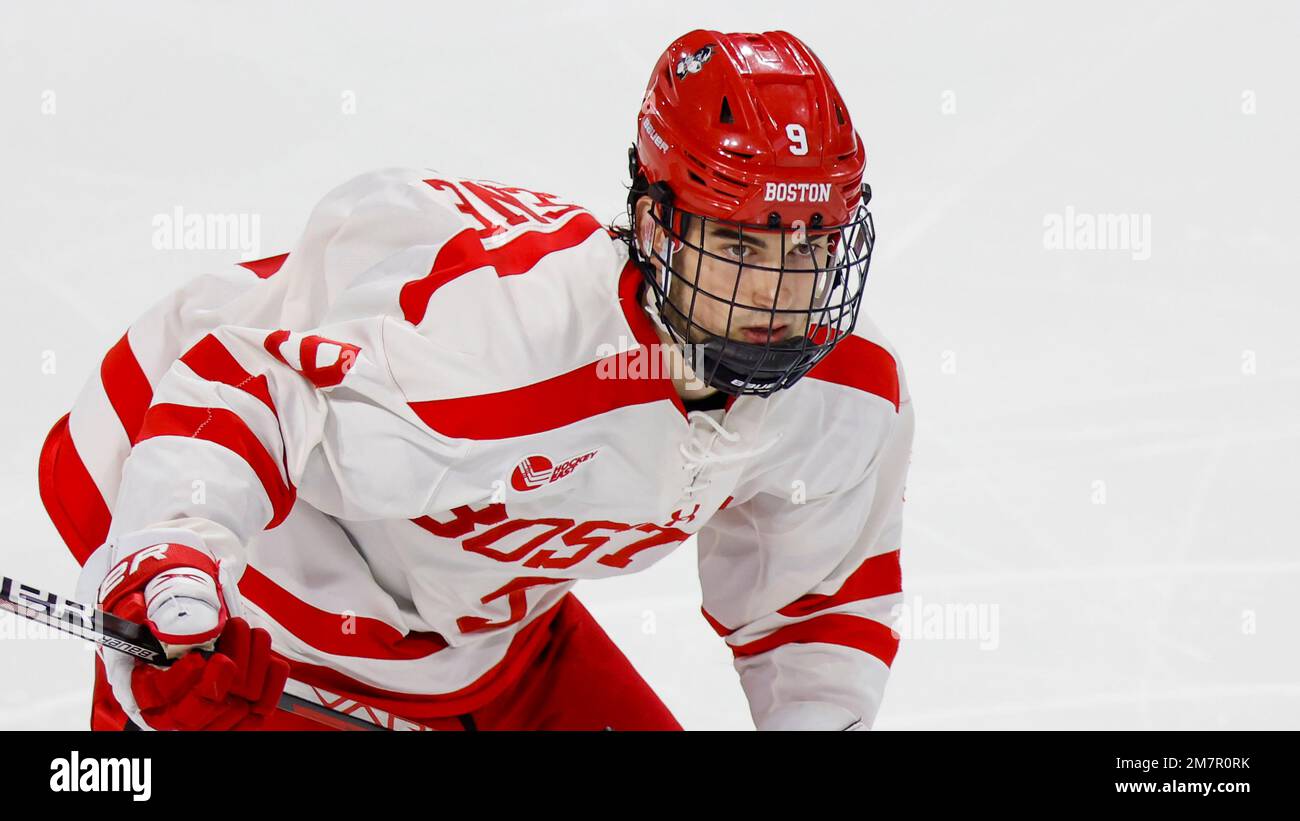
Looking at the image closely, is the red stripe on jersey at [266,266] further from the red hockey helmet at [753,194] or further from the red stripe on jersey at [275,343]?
the red hockey helmet at [753,194]

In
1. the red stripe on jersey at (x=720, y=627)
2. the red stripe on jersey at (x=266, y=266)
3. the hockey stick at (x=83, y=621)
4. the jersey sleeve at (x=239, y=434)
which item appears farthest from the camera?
the red stripe on jersey at (x=720, y=627)

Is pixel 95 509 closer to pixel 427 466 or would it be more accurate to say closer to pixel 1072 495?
pixel 427 466

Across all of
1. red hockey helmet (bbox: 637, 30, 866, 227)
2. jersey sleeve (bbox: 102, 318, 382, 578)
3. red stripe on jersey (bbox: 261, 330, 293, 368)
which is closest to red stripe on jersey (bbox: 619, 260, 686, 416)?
red hockey helmet (bbox: 637, 30, 866, 227)

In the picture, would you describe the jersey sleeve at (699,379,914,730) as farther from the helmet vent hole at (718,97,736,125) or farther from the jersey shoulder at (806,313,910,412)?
the helmet vent hole at (718,97,736,125)

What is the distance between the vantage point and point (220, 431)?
2.26 m

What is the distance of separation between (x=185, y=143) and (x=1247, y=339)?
9.19ft

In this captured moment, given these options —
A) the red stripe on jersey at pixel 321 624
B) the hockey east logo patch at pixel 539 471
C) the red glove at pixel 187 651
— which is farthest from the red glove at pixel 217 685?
the red stripe on jersey at pixel 321 624

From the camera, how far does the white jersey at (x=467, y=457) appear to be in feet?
7.66

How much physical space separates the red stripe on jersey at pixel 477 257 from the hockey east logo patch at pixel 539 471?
0.26 meters

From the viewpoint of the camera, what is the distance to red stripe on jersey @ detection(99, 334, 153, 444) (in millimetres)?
2711

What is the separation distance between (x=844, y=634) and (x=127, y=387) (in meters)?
1.18

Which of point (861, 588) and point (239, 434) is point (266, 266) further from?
point (861, 588)

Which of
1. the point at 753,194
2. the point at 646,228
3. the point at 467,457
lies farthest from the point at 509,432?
the point at 753,194
